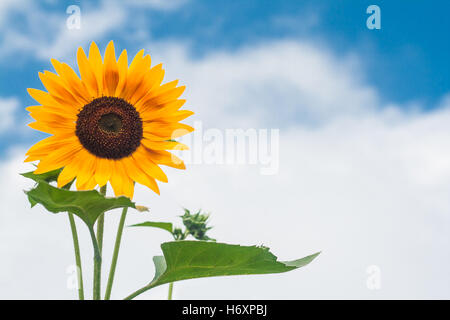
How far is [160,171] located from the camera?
→ 4.44 ft

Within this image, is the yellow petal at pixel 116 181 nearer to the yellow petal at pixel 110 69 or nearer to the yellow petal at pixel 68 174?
the yellow petal at pixel 68 174

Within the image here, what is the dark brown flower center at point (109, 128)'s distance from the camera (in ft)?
4.54

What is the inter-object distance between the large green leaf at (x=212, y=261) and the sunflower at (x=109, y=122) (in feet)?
0.66

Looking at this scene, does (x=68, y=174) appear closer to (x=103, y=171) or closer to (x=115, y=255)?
(x=103, y=171)

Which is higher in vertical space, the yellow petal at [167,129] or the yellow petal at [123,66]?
the yellow petal at [123,66]

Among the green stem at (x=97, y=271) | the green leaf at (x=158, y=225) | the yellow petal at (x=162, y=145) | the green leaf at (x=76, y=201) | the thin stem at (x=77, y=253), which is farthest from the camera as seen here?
the green leaf at (x=158, y=225)

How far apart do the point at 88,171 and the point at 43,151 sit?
12 cm

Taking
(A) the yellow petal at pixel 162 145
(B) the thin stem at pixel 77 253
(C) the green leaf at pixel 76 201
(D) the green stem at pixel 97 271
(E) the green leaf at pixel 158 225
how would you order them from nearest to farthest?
(C) the green leaf at pixel 76 201 → (D) the green stem at pixel 97 271 → (B) the thin stem at pixel 77 253 → (A) the yellow petal at pixel 162 145 → (E) the green leaf at pixel 158 225

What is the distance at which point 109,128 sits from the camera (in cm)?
141

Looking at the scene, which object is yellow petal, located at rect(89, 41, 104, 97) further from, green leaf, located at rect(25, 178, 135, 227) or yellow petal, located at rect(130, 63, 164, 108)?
green leaf, located at rect(25, 178, 135, 227)

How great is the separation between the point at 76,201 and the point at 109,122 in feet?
1.21

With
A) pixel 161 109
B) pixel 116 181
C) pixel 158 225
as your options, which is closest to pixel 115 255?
pixel 116 181

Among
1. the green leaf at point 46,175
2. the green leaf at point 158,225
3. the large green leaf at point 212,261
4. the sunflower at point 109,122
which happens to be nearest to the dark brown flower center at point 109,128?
the sunflower at point 109,122
